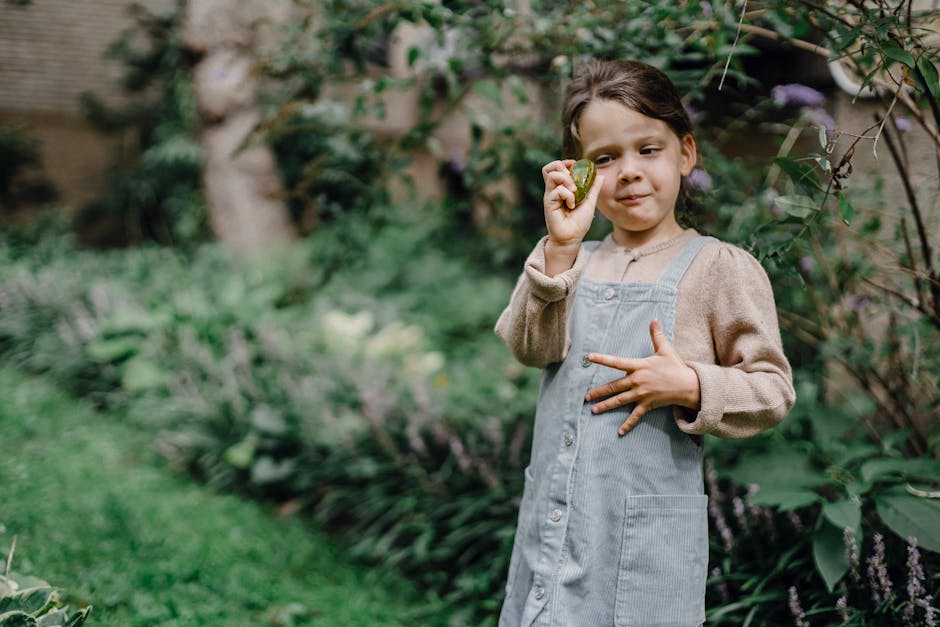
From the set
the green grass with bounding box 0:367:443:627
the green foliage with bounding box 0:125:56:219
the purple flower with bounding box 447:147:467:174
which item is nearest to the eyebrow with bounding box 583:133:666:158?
the purple flower with bounding box 447:147:467:174

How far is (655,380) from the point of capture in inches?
57.1

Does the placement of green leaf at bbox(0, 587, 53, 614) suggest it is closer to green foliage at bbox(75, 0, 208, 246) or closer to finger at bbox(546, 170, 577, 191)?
finger at bbox(546, 170, 577, 191)

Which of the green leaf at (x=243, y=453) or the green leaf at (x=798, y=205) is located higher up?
the green leaf at (x=798, y=205)

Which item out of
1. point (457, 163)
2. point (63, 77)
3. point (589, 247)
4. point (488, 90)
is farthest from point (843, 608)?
point (63, 77)

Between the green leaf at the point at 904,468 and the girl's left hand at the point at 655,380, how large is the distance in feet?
3.19

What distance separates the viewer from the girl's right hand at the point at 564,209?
1491 millimetres

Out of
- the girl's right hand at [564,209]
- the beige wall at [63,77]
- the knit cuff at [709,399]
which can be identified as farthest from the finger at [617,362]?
the beige wall at [63,77]

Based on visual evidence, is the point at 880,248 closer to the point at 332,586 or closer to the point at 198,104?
the point at 332,586

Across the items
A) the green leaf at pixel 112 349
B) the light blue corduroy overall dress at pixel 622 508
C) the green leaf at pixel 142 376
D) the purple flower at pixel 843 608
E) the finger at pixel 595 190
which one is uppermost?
the finger at pixel 595 190

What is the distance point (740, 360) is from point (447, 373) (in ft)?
9.81

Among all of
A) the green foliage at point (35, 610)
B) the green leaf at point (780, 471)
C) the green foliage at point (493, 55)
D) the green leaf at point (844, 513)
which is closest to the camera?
the green foliage at point (35, 610)

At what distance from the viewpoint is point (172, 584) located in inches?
102

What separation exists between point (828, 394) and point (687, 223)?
1950 mm

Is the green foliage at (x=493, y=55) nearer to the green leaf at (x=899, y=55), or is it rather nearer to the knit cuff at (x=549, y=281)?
the green leaf at (x=899, y=55)
